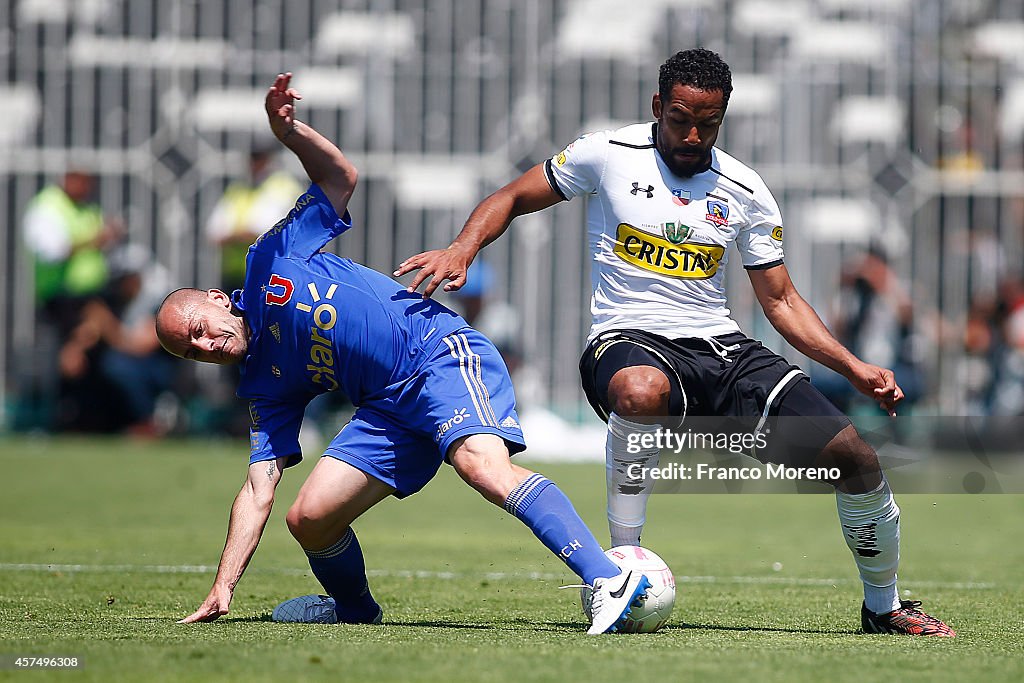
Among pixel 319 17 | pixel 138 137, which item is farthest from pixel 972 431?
pixel 138 137

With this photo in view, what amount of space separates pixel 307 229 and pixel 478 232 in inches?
27.6

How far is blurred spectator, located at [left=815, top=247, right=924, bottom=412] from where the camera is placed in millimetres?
16500

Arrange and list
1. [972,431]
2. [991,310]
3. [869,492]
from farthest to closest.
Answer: [991,310] < [972,431] < [869,492]

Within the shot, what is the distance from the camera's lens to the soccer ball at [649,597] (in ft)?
19.6

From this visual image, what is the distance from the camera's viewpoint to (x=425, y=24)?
1819 centimetres

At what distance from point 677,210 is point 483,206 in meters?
0.81

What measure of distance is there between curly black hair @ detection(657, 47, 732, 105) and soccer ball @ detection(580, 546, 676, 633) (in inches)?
74.2

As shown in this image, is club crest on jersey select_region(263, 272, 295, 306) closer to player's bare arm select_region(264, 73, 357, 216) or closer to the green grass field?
player's bare arm select_region(264, 73, 357, 216)

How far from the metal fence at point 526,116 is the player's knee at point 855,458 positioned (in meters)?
11.5

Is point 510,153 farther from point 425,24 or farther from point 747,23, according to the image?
point 747,23

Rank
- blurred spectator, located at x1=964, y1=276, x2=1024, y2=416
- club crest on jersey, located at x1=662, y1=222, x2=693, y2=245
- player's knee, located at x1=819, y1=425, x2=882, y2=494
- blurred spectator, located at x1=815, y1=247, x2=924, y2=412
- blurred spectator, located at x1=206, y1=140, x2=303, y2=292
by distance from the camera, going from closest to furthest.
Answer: player's knee, located at x1=819, y1=425, x2=882, y2=494 → club crest on jersey, located at x1=662, y1=222, x2=693, y2=245 → blurred spectator, located at x1=206, y1=140, x2=303, y2=292 → blurred spectator, located at x1=815, y1=247, x2=924, y2=412 → blurred spectator, located at x1=964, y1=276, x2=1024, y2=416

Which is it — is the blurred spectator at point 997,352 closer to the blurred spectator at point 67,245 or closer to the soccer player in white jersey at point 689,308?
the blurred spectator at point 67,245

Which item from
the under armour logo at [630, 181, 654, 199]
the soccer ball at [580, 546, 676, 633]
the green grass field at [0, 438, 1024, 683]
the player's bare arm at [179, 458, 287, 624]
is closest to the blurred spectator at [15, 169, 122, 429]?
the green grass field at [0, 438, 1024, 683]

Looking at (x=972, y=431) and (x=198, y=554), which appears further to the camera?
(x=972, y=431)
